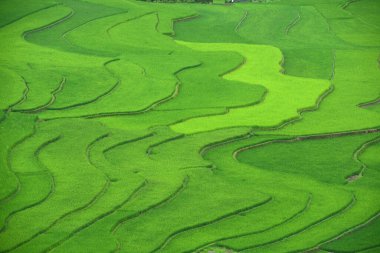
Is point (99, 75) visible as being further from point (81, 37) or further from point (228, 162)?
point (228, 162)

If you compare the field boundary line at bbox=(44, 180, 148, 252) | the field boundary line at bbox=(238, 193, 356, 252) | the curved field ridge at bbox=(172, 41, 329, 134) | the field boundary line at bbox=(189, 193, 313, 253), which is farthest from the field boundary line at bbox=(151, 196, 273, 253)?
the curved field ridge at bbox=(172, 41, 329, 134)

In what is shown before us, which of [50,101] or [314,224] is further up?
[50,101]

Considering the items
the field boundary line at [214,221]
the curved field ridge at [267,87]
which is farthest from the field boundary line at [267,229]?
the curved field ridge at [267,87]

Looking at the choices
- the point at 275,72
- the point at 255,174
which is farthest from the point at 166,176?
the point at 275,72

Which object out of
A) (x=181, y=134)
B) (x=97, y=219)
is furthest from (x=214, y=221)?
(x=181, y=134)

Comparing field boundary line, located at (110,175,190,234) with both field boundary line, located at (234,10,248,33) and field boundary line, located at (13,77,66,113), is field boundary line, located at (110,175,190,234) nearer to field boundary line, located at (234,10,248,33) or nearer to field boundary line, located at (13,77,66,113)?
field boundary line, located at (13,77,66,113)

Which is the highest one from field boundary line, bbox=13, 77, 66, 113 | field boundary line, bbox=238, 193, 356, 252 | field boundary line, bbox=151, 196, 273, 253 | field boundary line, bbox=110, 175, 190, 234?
field boundary line, bbox=13, 77, 66, 113

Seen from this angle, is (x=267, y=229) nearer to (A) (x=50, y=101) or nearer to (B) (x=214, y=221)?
(B) (x=214, y=221)

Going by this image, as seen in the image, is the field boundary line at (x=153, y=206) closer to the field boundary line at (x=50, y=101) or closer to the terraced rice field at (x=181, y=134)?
the terraced rice field at (x=181, y=134)

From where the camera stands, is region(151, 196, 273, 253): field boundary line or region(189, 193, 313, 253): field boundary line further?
region(151, 196, 273, 253): field boundary line
